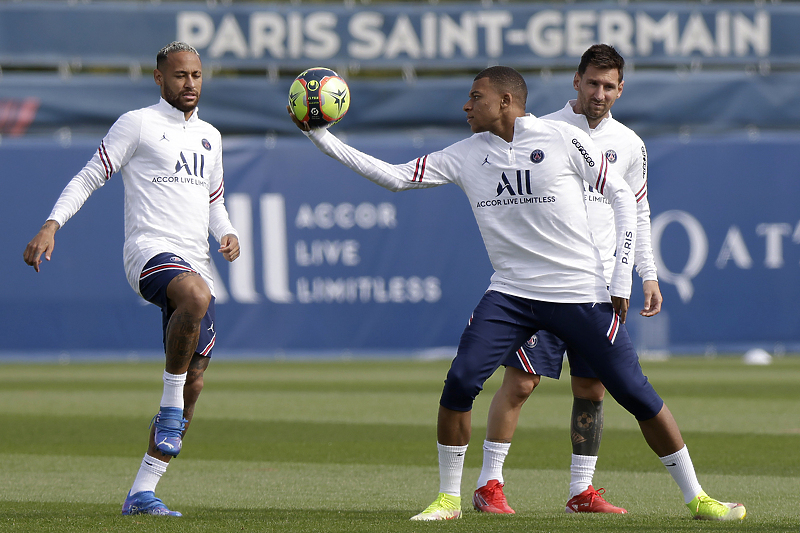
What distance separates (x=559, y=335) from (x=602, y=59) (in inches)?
57.8

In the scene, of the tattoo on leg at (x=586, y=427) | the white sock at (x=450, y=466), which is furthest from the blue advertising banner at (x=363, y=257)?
the white sock at (x=450, y=466)

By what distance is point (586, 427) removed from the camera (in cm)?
598

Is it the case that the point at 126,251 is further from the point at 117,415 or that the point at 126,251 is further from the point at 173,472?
the point at 117,415

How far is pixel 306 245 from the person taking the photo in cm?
1716

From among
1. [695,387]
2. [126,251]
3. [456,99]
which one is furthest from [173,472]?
[456,99]

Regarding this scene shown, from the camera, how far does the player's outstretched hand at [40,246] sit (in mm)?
5066

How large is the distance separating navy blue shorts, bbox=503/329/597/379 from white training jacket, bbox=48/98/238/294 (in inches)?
63.2

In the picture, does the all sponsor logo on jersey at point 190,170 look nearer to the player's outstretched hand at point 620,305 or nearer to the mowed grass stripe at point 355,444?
the player's outstretched hand at point 620,305

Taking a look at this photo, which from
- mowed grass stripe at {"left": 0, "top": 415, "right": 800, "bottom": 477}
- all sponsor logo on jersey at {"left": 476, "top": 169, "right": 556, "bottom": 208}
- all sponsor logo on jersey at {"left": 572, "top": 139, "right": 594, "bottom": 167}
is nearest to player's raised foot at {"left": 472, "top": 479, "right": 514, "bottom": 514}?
all sponsor logo on jersey at {"left": 476, "top": 169, "right": 556, "bottom": 208}

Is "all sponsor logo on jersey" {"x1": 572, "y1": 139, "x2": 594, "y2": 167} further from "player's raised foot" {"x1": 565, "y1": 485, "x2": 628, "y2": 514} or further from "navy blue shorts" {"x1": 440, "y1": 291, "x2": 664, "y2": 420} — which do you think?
"player's raised foot" {"x1": 565, "y1": 485, "x2": 628, "y2": 514}

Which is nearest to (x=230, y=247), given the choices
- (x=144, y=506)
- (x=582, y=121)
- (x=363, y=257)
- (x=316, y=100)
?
(x=316, y=100)

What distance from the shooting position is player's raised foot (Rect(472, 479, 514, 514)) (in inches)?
222

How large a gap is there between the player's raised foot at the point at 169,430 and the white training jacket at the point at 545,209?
143 cm

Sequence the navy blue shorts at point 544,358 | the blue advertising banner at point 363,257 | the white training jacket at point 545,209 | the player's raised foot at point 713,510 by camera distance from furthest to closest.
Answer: the blue advertising banner at point 363,257
the navy blue shorts at point 544,358
the white training jacket at point 545,209
the player's raised foot at point 713,510
